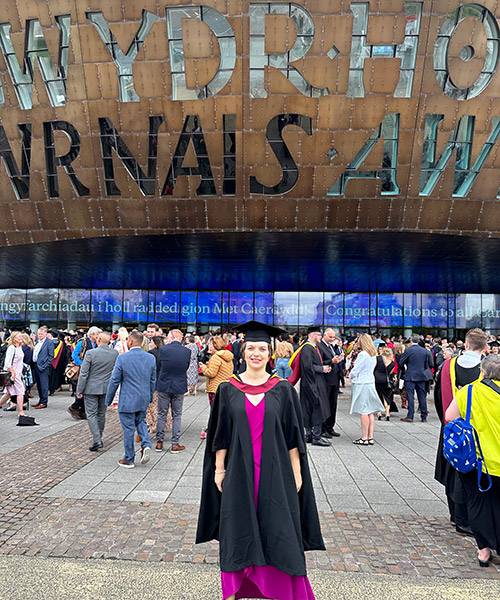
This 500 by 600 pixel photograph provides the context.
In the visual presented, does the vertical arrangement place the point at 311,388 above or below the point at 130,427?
above

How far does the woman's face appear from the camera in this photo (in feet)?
12.6

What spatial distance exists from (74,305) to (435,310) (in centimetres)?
2400

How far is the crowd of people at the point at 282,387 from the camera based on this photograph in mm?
4590

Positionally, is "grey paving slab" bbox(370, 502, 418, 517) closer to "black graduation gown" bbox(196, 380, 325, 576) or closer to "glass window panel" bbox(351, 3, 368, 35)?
"black graduation gown" bbox(196, 380, 325, 576)

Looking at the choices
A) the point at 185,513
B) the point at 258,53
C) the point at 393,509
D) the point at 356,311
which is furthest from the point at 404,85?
the point at 356,311

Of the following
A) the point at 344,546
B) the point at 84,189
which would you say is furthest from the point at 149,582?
the point at 84,189

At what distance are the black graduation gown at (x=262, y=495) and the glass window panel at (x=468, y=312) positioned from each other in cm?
3392

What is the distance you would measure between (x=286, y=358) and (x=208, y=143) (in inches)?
394

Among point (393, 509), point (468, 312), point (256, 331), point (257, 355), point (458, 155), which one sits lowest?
point (393, 509)

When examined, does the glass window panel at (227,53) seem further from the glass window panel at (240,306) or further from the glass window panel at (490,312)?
the glass window panel at (490,312)

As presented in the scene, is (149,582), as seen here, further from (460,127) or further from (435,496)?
(460,127)

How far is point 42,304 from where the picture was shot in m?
36.2

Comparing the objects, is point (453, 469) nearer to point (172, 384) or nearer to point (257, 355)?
point (257, 355)

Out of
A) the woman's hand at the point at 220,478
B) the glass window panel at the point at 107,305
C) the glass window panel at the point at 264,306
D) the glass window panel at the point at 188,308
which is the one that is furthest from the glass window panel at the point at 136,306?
the woman's hand at the point at 220,478
